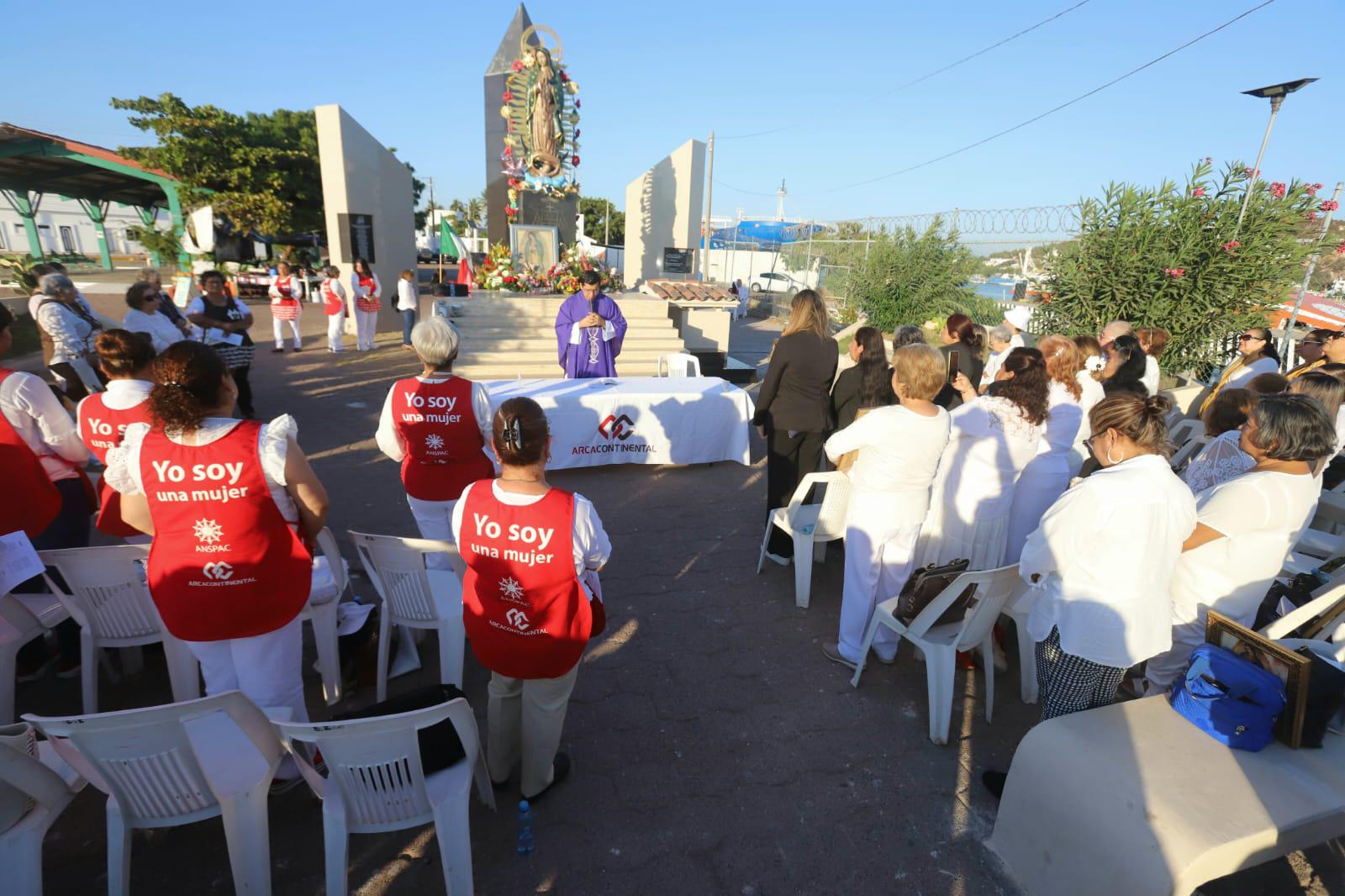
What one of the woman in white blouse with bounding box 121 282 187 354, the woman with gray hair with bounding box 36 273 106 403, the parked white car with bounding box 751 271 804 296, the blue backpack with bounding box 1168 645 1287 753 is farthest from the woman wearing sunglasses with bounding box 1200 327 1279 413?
the parked white car with bounding box 751 271 804 296

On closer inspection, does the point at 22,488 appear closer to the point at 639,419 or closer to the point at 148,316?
the point at 148,316

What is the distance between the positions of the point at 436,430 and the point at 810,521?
2.33 metres

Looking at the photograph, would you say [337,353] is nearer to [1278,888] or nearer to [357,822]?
[357,822]

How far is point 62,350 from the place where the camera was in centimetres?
480

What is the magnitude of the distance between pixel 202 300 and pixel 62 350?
7.42 ft

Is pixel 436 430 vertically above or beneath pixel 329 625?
above

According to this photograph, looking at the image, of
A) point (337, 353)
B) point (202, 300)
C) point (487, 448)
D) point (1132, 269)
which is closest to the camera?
point (487, 448)

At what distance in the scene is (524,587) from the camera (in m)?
2.02

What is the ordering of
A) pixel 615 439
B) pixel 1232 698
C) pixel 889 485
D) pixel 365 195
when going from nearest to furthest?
pixel 1232 698 → pixel 889 485 → pixel 615 439 → pixel 365 195

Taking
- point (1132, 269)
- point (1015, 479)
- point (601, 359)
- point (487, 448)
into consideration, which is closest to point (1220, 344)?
point (1132, 269)

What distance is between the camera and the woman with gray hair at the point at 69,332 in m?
4.68

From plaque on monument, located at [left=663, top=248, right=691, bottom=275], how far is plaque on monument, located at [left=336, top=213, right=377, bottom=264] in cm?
625

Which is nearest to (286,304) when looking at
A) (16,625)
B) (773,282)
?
(16,625)

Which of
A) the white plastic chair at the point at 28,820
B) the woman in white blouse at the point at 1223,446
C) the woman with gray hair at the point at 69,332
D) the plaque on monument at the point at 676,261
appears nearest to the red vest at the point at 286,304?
the woman with gray hair at the point at 69,332
